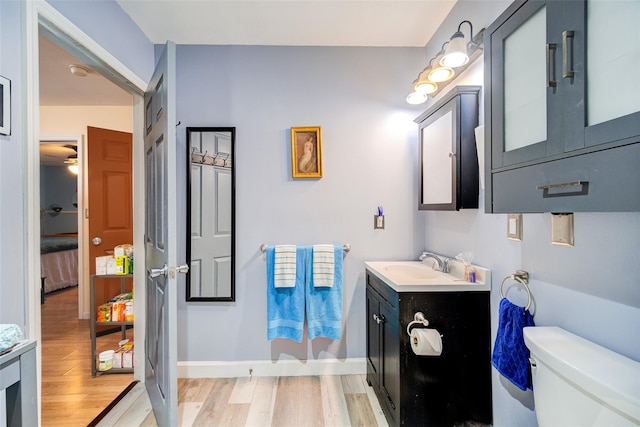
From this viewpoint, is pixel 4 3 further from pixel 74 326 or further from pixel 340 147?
pixel 74 326

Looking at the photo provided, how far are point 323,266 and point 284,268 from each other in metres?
0.28

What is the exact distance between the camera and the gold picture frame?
81.5 inches

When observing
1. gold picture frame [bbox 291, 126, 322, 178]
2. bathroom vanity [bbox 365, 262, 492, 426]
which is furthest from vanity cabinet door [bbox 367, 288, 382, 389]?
gold picture frame [bbox 291, 126, 322, 178]

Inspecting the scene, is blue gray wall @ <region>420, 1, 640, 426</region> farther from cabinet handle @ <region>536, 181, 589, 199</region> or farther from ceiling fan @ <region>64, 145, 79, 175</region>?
ceiling fan @ <region>64, 145, 79, 175</region>

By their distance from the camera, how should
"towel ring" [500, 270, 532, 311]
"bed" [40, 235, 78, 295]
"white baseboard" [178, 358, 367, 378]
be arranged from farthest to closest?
"bed" [40, 235, 78, 295] < "white baseboard" [178, 358, 367, 378] < "towel ring" [500, 270, 532, 311]

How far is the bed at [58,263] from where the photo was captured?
13.1 ft

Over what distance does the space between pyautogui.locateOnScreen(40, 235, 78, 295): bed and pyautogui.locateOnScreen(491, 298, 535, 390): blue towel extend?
521cm

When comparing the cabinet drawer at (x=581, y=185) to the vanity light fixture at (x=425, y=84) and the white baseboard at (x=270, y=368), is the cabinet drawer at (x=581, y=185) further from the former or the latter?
the white baseboard at (x=270, y=368)

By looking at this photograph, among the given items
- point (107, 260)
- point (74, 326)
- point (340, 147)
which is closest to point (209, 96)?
point (340, 147)

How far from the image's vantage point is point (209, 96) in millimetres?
2088

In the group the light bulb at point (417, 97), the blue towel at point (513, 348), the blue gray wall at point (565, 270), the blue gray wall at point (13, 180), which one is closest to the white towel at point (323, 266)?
the blue gray wall at point (565, 270)

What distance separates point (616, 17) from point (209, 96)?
2.16 meters

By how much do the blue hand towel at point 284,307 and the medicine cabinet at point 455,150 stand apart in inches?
43.6

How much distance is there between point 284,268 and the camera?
1.95 metres
